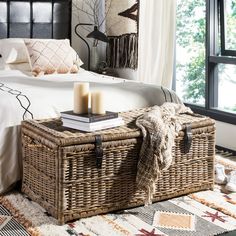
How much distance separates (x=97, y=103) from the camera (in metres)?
2.59

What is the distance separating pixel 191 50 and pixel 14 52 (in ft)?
5.80

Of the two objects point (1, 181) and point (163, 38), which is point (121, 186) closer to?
point (1, 181)

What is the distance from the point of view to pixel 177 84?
4969 mm

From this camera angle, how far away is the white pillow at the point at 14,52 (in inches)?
161

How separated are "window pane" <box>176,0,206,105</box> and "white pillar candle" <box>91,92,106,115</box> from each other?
2.27 m

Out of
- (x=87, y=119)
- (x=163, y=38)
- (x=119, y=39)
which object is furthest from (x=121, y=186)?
(x=119, y=39)

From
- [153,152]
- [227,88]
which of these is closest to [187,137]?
[153,152]

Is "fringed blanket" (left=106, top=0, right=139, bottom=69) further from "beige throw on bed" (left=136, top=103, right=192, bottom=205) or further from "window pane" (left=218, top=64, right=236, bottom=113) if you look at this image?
"beige throw on bed" (left=136, top=103, right=192, bottom=205)

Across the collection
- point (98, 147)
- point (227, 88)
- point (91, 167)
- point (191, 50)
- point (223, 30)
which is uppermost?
point (223, 30)

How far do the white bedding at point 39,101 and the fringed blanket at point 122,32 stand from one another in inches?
53.5

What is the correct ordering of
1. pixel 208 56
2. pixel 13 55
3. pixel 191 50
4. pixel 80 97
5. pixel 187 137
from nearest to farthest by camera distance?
1. pixel 80 97
2. pixel 187 137
3. pixel 13 55
4. pixel 208 56
5. pixel 191 50

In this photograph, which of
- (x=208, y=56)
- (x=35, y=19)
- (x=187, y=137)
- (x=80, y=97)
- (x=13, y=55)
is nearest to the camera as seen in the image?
(x=80, y=97)

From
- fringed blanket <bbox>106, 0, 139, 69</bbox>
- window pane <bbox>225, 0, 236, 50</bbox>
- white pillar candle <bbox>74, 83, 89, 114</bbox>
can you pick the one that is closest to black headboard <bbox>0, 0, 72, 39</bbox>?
fringed blanket <bbox>106, 0, 139, 69</bbox>

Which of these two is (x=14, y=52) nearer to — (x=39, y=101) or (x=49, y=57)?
(x=49, y=57)
